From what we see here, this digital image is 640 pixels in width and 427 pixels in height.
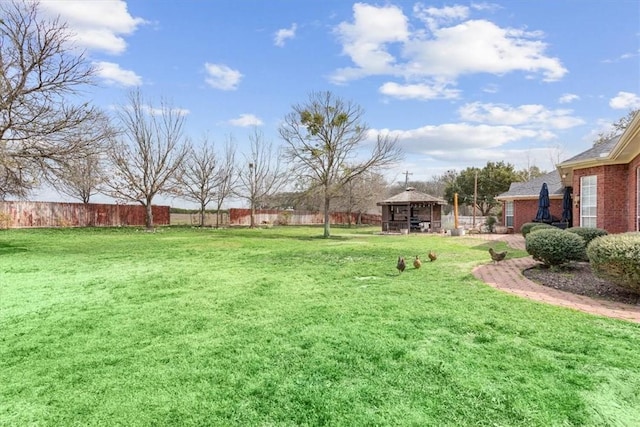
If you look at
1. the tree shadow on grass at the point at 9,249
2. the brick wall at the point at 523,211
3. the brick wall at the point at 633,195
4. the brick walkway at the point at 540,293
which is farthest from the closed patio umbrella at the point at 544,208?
the tree shadow on grass at the point at 9,249

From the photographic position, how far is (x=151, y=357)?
3.62 meters

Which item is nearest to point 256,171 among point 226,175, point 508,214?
point 226,175

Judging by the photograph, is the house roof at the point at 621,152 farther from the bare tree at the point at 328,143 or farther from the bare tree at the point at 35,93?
the bare tree at the point at 35,93

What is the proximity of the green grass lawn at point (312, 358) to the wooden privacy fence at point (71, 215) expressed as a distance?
69.7 feet

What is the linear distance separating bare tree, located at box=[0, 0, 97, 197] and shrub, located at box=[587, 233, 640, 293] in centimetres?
1454

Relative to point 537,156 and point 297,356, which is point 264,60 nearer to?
point 297,356

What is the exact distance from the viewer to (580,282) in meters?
6.60

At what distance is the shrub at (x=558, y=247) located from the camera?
290 inches

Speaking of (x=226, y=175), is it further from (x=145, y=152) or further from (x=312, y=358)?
(x=312, y=358)

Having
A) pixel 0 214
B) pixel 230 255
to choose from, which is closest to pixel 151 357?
pixel 230 255

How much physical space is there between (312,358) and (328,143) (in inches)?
749

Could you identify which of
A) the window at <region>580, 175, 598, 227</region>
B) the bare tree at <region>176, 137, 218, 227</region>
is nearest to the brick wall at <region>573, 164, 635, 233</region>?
the window at <region>580, 175, 598, 227</region>

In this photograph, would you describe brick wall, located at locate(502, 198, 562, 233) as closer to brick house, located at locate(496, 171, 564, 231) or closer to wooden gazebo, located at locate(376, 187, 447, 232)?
brick house, located at locate(496, 171, 564, 231)

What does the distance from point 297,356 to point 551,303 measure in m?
3.84
